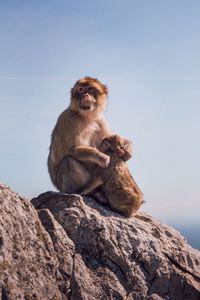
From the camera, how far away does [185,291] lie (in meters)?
7.29

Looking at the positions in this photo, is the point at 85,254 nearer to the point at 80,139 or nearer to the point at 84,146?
the point at 84,146

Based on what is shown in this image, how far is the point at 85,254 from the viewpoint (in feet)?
21.9

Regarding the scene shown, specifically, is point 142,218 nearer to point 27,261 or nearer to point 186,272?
point 186,272

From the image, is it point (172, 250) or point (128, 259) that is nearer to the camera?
point (128, 259)

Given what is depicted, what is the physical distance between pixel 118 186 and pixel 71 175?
0.83m

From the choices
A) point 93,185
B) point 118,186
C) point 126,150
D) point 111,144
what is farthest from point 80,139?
point 118,186

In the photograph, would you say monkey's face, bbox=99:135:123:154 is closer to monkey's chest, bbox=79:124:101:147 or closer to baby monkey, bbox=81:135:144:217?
baby monkey, bbox=81:135:144:217

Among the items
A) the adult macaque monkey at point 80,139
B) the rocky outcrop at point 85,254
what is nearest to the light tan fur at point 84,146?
the adult macaque monkey at point 80,139

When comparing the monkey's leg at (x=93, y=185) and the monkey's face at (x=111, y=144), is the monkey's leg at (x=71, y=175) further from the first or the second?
the monkey's face at (x=111, y=144)

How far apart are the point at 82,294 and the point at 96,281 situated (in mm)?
Result: 347

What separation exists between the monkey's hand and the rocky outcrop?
0.95 m

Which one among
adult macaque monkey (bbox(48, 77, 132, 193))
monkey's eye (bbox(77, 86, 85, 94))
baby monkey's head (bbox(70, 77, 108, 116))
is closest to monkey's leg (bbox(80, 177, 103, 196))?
adult macaque monkey (bbox(48, 77, 132, 193))

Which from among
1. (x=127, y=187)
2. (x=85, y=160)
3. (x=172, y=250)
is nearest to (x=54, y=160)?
(x=85, y=160)

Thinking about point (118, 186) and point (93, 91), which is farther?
point (93, 91)
